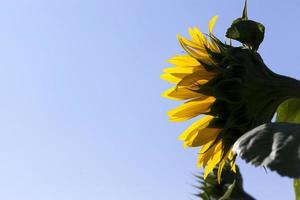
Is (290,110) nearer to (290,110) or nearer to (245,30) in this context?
(290,110)

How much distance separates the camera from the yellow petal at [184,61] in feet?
6.96

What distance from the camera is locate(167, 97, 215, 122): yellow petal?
6.75 feet

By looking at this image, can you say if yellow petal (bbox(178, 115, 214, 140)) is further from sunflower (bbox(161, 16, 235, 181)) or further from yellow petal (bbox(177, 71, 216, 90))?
yellow petal (bbox(177, 71, 216, 90))

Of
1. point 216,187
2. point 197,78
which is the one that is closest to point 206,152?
point 197,78

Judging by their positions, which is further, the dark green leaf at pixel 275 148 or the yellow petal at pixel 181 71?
the yellow petal at pixel 181 71

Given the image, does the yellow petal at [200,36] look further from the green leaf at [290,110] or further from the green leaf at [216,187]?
the green leaf at [216,187]

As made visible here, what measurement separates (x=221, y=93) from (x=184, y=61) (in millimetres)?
249

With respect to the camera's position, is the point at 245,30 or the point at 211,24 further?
the point at 211,24

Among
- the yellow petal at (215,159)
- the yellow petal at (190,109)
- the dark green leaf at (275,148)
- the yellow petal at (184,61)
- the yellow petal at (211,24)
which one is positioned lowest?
the yellow petal at (215,159)

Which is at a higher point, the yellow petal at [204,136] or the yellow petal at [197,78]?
the yellow petal at [197,78]

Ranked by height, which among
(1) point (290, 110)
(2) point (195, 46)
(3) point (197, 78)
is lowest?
(1) point (290, 110)

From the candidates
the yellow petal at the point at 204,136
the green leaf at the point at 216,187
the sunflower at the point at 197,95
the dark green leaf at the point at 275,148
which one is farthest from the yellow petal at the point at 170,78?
the green leaf at the point at 216,187

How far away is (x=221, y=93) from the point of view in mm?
1964

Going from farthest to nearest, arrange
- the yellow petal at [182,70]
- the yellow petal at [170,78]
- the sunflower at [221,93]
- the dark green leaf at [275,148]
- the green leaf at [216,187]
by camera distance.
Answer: the green leaf at [216,187], the yellow petal at [170,78], the yellow petal at [182,70], the sunflower at [221,93], the dark green leaf at [275,148]
